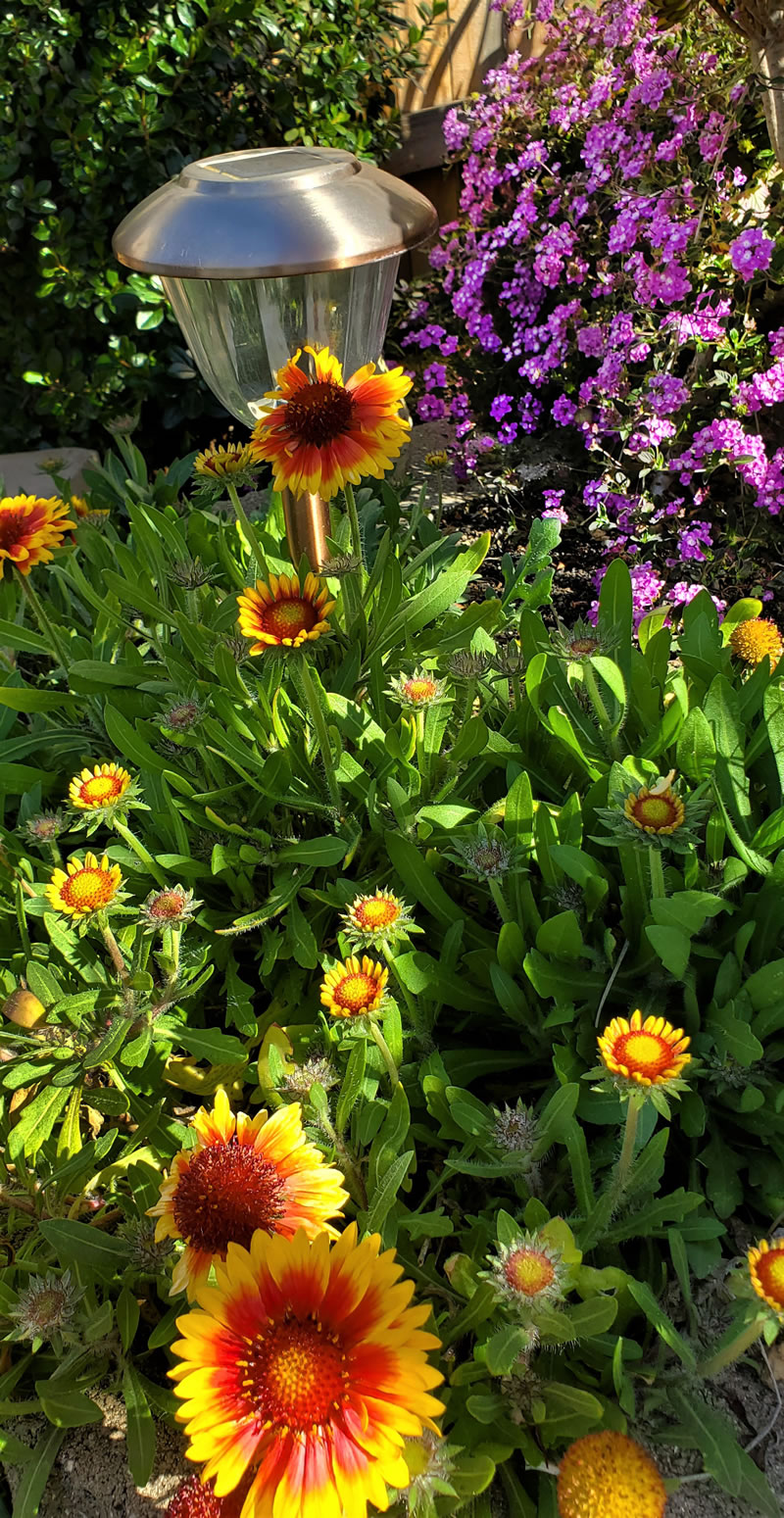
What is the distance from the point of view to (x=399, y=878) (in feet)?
4.93

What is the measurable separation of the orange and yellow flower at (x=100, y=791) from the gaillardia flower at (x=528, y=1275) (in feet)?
2.25

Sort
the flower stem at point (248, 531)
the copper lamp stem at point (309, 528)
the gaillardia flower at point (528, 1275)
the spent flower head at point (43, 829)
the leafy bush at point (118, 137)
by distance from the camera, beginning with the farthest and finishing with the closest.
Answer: the leafy bush at point (118, 137) < the copper lamp stem at point (309, 528) < the flower stem at point (248, 531) < the spent flower head at point (43, 829) < the gaillardia flower at point (528, 1275)

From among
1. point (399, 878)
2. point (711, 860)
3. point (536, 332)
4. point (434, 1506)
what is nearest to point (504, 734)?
point (399, 878)

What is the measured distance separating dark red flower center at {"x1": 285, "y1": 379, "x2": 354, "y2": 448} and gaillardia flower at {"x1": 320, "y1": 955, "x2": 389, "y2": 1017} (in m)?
0.66

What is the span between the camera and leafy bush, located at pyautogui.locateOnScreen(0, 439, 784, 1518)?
3.49 feet

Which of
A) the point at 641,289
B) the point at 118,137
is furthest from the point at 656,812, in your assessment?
the point at 118,137

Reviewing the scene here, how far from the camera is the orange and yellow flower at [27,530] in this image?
4.94ft

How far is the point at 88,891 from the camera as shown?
1.17m

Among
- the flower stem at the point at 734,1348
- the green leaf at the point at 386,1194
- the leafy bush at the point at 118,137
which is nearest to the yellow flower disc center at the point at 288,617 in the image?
the green leaf at the point at 386,1194

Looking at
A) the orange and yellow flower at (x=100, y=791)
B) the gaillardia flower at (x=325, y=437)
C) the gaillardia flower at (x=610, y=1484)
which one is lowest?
the gaillardia flower at (x=610, y=1484)

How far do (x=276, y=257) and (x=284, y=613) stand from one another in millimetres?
508

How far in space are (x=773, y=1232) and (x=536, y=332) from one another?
2.36 meters

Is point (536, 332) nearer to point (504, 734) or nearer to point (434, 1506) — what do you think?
point (504, 734)

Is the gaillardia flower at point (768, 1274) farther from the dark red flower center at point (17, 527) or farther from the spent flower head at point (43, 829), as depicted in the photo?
the dark red flower center at point (17, 527)
